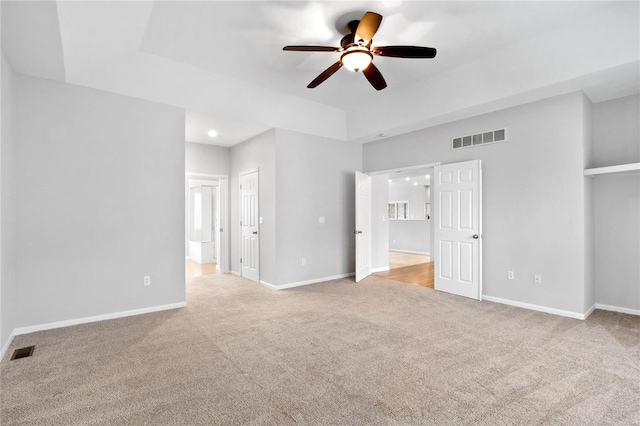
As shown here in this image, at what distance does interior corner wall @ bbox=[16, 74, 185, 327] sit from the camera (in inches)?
138

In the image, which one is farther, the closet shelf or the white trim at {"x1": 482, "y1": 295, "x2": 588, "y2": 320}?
the white trim at {"x1": 482, "y1": 295, "x2": 588, "y2": 320}

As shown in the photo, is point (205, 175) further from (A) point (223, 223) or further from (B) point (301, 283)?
(B) point (301, 283)

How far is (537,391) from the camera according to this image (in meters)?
2.30

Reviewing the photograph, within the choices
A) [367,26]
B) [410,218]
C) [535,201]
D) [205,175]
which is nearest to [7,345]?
[205,175]

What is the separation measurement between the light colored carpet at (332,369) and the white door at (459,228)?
2.51 ft

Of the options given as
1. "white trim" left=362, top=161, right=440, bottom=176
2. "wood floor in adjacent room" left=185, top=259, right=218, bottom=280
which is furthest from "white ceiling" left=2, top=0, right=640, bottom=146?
"wood floor in adjacent room" left=185, top=259, right=218, bottom=280

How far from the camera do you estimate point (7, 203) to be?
122 inches

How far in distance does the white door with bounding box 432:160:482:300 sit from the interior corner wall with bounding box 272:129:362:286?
5.98 ft

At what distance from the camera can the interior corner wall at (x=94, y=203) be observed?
3508 mm

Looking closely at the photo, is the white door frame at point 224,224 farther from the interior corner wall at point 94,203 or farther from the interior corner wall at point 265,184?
the interior corner wall at point 94,203

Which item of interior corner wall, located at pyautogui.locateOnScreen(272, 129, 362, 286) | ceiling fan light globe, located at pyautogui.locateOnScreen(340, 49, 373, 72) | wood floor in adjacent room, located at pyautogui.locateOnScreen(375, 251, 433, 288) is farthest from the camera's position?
wood floor in adjacent room, located at pyautogui.locateOnScreen(375, 251, 433, 288)

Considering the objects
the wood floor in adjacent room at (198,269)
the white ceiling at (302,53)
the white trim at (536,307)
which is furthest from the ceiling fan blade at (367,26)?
the wood floor in adjacent room at (198,269)

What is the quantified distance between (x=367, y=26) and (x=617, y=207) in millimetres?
3995

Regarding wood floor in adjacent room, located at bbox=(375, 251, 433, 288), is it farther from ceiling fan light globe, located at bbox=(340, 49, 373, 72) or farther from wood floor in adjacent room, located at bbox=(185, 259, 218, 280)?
ceiling fan light globe, located at bbox=(340, 49, 373, 72)
